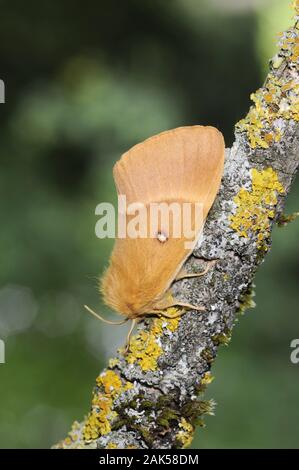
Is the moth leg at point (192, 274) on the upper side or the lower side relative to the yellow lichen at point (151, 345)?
upper

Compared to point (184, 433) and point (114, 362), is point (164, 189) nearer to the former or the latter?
point (114, 362)

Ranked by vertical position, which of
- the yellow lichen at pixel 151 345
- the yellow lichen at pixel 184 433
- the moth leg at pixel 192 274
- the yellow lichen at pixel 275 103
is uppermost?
the yellow lichen at pixel 275 103

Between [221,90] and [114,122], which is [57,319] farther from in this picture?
[221,90]

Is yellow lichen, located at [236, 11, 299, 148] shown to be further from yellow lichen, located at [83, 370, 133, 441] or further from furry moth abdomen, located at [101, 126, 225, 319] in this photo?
yellow lichen, located at [83, 370, 133, 441]

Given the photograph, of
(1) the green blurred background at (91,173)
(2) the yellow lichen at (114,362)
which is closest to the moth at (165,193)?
(2) the yellow lichen at (114,362)

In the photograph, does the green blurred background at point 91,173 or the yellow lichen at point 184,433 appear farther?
the green blurred background at point 91,173

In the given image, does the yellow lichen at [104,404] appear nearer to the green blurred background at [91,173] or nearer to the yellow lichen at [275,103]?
the yellow lichen at [275,103]

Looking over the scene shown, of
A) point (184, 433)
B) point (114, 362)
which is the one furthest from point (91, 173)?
point (184, 433)

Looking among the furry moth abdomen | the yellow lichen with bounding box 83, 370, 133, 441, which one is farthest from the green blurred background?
the furry moth abdomen
